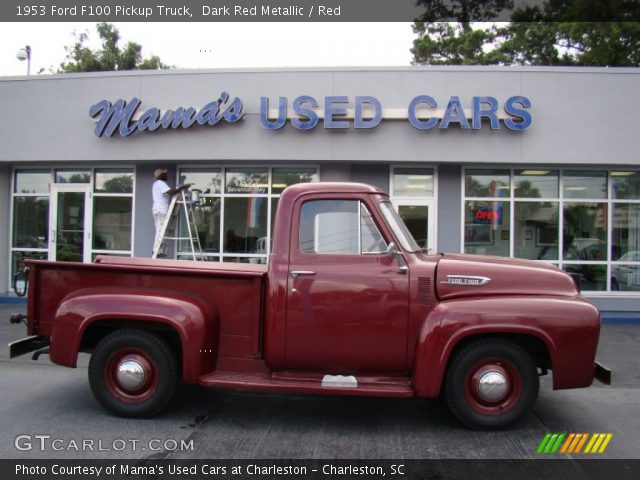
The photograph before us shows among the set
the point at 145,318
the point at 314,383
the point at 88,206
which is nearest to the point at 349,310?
the point at 314,383

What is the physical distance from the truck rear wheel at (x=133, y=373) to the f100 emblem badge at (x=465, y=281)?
2510 millimetres

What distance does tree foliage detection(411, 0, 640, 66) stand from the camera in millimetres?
18969

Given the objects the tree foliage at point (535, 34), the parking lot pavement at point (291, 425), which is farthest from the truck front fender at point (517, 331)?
the tree foliage at point (535, 34)

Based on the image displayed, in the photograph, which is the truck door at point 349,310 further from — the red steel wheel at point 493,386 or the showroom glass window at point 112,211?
the showroom glass window at point 112,211

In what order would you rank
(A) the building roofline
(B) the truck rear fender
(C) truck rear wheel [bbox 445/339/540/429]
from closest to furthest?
(B) the truck rear fender → (C) truck rear wheel [bbox 445/339/540/429] → (A) the building roofline

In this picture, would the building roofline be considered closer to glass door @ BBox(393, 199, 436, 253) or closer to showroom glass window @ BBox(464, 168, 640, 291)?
showroom glass window @ BBox(464, 168, 640, 291)

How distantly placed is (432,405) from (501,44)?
1039 inches

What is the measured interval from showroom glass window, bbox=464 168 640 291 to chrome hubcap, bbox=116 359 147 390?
319 inches

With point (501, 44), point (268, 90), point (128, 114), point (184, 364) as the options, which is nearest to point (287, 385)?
point (184, 364)

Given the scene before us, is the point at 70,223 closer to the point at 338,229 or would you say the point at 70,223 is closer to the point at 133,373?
the point at 133,373

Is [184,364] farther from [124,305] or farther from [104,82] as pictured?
[104,82]

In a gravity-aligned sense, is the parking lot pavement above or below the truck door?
below

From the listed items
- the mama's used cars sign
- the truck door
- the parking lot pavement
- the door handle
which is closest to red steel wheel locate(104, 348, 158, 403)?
the parking lot pavement

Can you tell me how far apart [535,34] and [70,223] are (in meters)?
21.7
